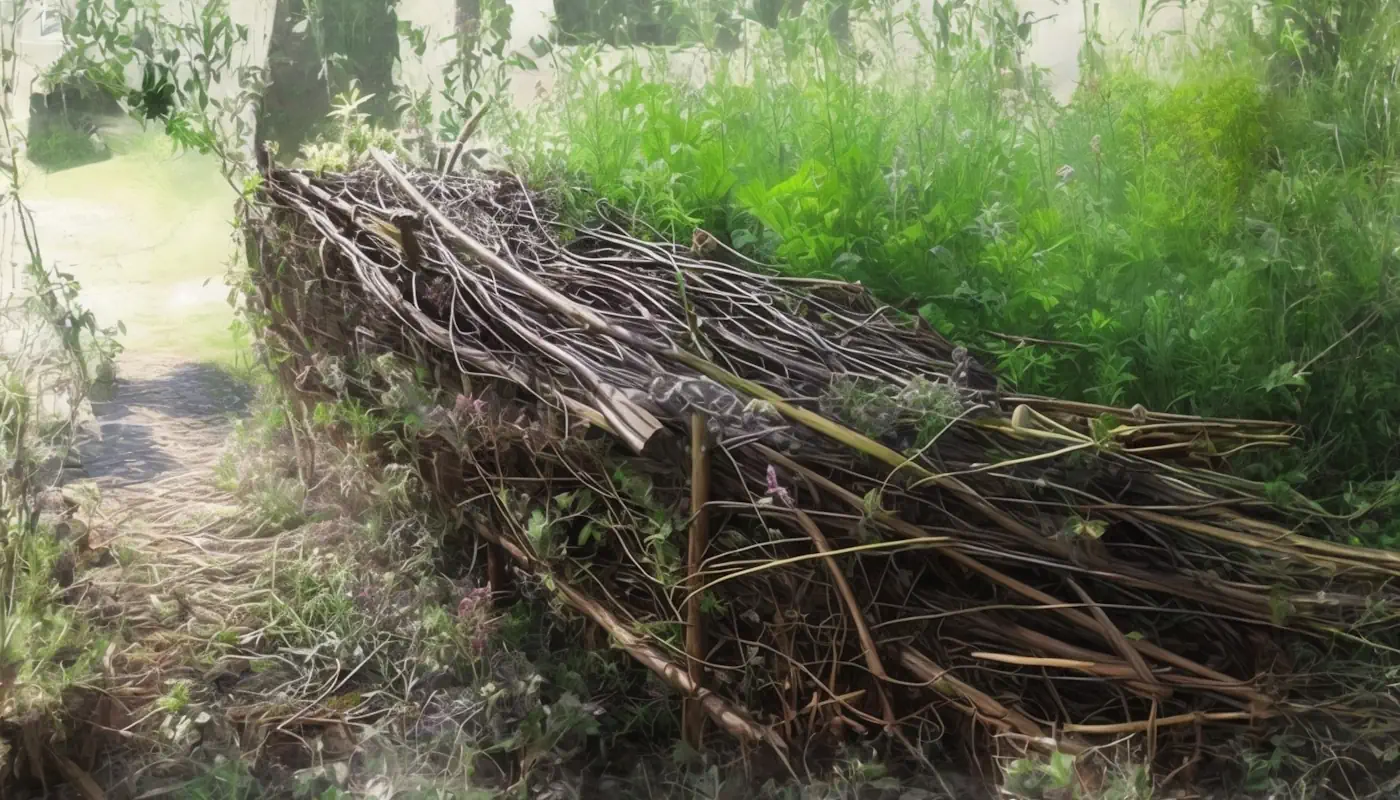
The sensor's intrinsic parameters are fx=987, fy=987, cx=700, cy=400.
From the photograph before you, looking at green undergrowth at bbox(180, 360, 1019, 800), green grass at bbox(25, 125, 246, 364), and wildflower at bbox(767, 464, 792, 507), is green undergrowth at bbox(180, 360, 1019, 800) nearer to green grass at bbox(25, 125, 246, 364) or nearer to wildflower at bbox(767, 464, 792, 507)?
green grass at bbox(25, 125, 246, 364)

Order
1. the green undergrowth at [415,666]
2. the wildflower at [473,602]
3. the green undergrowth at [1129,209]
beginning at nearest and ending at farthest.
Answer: the green undergrowth at [1129,209] < the green undergrowth at [415,666] < the wildflower at [473,602]

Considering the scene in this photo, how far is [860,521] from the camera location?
0.97 meters

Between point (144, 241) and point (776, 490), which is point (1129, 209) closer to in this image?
point (776, 490)

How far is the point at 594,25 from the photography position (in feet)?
5.06

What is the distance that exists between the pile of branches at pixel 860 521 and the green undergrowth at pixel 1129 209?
0.06 m

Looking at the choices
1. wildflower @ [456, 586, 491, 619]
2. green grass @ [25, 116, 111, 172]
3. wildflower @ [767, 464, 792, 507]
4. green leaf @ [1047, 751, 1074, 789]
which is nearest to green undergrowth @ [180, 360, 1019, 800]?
wildflower @ [456, 586, 491, 619]

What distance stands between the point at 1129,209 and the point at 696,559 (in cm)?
62

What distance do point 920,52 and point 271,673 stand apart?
123cm

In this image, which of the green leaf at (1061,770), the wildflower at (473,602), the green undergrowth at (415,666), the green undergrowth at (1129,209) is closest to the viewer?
the green leaf at (1061,770)

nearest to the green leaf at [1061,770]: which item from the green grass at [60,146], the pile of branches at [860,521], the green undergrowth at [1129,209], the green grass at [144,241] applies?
the pile of branches at [860,521]

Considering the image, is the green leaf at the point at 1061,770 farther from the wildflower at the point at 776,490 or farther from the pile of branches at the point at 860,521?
the wildflower at the point at 776,490

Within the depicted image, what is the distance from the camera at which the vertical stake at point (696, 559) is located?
3.40 ft

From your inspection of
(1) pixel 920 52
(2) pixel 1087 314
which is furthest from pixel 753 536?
(1) pixel 920 52

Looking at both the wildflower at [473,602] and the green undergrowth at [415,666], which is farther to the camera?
the wildflower at [473,602]
